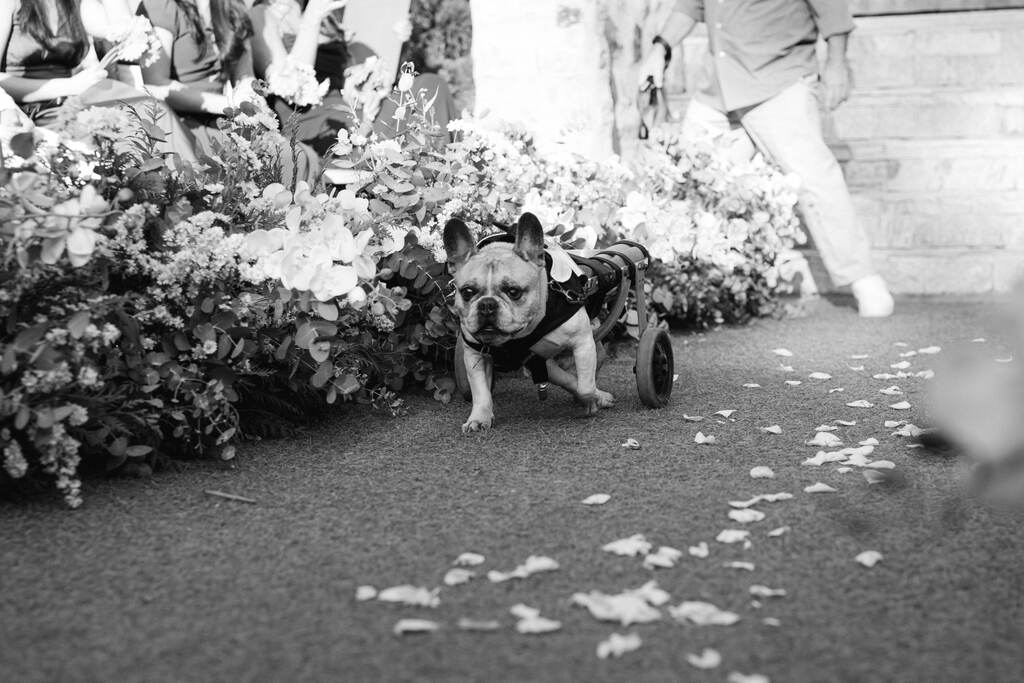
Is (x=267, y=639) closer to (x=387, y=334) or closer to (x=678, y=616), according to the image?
(x=678, y=616)

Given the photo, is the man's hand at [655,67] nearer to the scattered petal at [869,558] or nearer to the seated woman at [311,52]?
the seated woman at [311,52]

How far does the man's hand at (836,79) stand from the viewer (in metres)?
5.53

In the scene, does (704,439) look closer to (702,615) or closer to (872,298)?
(702,615)

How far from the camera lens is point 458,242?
3.23 meters

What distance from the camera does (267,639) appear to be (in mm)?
1858

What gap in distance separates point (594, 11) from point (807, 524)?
3.55 m

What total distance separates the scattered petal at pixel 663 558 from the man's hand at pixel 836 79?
3996 millimetres

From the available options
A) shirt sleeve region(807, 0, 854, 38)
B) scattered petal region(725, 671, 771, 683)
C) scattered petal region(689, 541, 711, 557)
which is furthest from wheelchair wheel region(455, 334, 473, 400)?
shirt sleeve region(807, 0, 854, 38)

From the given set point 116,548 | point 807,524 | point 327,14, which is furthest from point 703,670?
point 327,14

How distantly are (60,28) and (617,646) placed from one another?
12.6ft

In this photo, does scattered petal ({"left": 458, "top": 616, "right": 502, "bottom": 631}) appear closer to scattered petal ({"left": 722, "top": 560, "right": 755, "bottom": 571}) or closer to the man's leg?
scattered petal ({"left": 722, "top": 560, "right": 755, "bottom": 571})

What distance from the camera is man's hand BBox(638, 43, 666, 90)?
5.67 m

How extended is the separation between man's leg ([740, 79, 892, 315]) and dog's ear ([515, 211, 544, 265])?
288 centimetres

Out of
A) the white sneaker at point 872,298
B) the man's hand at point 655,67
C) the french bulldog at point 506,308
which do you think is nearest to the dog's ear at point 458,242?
the french bulldog at point 506,308
